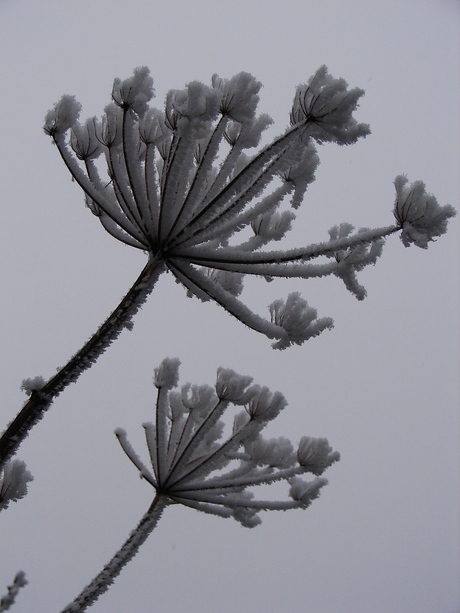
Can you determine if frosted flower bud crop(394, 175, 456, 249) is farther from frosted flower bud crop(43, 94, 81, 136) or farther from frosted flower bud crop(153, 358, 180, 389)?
frosted flower bud crop(153, 358, 180, 389)

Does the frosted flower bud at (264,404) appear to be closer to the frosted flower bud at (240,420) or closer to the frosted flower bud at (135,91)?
the frosted flower bud at (240,420)

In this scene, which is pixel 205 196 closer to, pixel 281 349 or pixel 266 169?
pixel 266 169

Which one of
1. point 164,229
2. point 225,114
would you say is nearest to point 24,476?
point 164,229

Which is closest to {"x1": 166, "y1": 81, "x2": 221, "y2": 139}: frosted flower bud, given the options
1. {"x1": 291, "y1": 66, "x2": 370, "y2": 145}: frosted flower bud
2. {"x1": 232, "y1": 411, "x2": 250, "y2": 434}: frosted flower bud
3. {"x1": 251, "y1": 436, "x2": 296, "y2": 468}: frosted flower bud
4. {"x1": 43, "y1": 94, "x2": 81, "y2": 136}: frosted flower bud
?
{"x1": 291, "y1": 66, "x2": 370, "y2": 145}: frosted flower bud

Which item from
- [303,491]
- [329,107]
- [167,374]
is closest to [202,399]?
[167,374]

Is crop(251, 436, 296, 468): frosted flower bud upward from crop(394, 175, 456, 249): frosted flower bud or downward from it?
downward

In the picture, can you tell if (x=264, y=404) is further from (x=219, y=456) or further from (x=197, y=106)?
(x=197, y=106)
